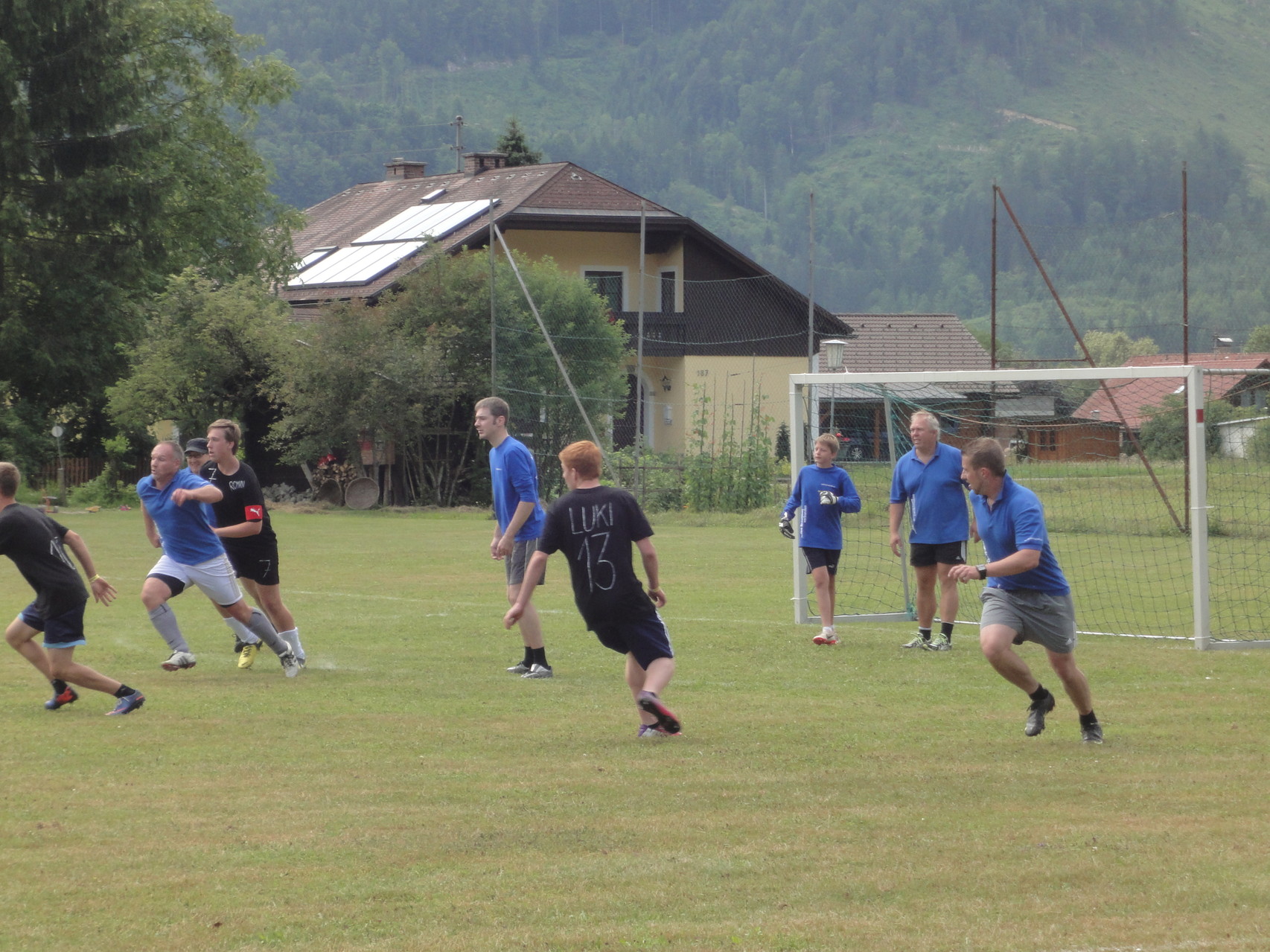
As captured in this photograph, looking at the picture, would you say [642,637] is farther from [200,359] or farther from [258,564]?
[200,359]

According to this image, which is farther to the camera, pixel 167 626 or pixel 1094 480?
pixel 1094 480

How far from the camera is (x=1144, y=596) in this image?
53.9 feet

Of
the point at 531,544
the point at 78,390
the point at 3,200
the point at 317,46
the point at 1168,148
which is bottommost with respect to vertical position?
the point at 531,544

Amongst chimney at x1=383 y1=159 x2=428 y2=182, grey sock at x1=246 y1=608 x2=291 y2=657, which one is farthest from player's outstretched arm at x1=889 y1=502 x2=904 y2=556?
chimney at x1=383 y1=159 x2=428 y2=182

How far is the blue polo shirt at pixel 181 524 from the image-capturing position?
414 inches

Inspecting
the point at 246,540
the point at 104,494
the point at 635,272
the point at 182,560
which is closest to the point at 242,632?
the point at 246,540

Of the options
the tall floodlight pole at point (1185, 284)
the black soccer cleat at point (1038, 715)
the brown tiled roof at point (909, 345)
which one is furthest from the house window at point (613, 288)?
the black soccer cleat at point (1038, 715)

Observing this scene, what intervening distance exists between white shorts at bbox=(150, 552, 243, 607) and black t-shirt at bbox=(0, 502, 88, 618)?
1.43 metres

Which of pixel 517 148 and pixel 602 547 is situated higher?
pixel 517 148

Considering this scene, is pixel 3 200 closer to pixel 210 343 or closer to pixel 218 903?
pixel 210 343

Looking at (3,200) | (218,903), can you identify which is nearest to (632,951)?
(218,903)

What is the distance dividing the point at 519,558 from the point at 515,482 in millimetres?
623

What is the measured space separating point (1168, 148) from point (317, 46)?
417 ft

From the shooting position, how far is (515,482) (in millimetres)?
Result: 10477
